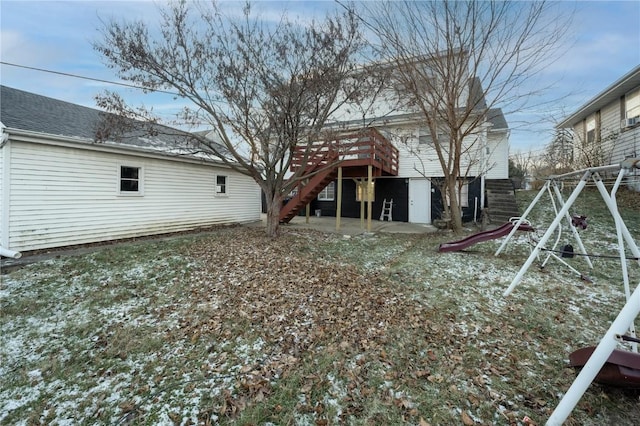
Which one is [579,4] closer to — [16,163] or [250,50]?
[250,50]

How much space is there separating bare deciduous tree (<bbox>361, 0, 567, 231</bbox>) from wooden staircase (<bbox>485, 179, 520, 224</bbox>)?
10.9ft

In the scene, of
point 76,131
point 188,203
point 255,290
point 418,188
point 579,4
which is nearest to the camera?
point 255,290

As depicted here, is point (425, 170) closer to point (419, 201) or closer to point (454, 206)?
point (419, 201)

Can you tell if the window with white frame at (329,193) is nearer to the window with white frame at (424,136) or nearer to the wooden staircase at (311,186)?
the wooden staircase at (311,186)

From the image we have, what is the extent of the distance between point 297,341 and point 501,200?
11.9m

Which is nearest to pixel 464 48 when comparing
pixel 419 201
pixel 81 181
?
pixel 419 201

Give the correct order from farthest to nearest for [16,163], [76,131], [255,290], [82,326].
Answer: [76,131], [16,163], [255,290], [82,326]

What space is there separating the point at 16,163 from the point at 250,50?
6.10 m

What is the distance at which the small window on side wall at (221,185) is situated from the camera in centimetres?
1194

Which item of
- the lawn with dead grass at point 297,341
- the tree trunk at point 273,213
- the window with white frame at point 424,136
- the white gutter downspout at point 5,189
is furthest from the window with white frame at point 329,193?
the white gutter downspout at point 5,189

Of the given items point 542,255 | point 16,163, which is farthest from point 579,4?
point 16,163

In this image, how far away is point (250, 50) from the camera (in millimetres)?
7461

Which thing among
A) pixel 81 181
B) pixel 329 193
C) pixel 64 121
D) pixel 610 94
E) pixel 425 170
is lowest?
pixel 81 181

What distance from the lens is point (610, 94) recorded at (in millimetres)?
12242
